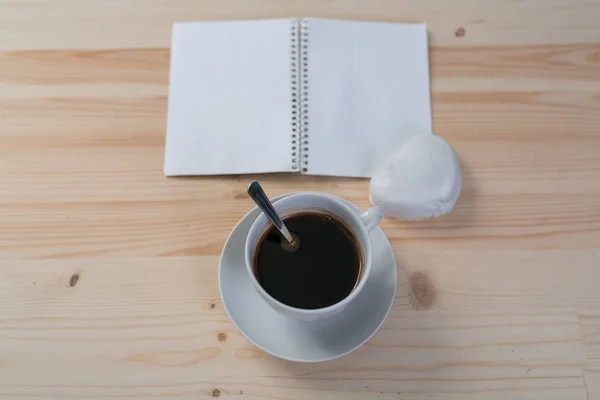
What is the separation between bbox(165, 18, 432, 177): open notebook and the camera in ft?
2.04

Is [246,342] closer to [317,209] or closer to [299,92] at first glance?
[317,209]

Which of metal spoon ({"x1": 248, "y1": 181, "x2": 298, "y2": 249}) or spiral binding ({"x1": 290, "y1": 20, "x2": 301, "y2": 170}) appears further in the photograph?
spiral binding ({"x1": 290, "y1": 20, "x2": 301, "y2": 170})

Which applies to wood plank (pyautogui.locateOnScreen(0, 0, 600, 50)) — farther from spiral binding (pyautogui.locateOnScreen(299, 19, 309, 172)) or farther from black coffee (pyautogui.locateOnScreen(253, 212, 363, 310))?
black coffee (pyautogui.locateOnScreen(253, 212, 363, 310))

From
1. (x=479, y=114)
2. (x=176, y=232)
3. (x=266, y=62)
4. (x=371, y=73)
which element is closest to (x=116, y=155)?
(x=176, y=232)

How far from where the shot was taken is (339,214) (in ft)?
1.58

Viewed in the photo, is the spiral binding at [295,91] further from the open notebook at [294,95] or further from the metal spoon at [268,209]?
the metal spoon at [268,209]

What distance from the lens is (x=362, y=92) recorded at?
65 centimetres

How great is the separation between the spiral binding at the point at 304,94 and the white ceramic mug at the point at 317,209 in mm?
139

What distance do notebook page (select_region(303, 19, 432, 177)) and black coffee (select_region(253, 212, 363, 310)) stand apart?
0.13 metres

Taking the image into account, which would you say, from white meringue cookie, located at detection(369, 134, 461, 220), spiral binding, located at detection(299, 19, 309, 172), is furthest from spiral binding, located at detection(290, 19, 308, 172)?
white meringue cookie, located at detection(369, 134, 461, 220)

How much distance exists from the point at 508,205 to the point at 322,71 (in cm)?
31

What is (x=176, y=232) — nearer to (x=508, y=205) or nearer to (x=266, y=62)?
(x=266, y=62)

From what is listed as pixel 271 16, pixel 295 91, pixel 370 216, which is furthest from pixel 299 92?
pixel 370 216

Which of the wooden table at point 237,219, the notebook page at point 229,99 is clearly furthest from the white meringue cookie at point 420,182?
the notebook page at point 229,99
